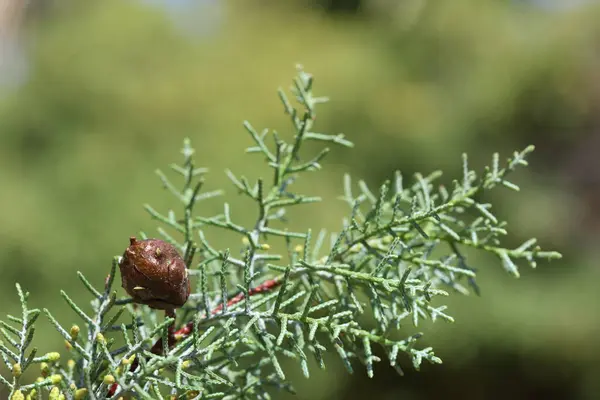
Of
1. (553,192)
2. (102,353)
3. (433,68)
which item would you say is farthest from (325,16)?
(102,353)

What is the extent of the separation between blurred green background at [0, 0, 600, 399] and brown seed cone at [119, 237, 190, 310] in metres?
2.21

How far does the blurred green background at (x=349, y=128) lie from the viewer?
283cm

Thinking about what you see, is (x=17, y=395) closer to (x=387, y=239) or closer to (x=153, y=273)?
(x=153, y=273)

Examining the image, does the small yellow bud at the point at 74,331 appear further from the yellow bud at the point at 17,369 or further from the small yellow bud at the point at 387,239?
the small yellow bud at the point at 387,239

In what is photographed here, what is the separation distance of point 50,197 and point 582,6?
3.40 metres

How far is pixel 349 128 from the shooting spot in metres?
3.60

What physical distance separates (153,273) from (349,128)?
10.7 ft

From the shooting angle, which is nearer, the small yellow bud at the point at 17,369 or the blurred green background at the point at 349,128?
the small yellow bud at the point at 17,369

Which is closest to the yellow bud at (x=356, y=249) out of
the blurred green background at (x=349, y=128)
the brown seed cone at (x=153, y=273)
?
the brown seed cone at (x=153, y=273)

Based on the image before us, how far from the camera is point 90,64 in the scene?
3.46 meters

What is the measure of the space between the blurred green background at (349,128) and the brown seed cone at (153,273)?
221 centimetres

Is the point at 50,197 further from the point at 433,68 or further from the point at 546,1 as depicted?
the point at 546,1

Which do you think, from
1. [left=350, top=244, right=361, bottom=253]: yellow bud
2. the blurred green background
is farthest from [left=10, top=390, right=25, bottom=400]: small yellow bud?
the blurred green background

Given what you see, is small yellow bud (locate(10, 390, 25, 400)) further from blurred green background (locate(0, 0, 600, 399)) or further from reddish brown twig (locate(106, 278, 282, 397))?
blurred green background (locate(0, 0, 600, 399))
